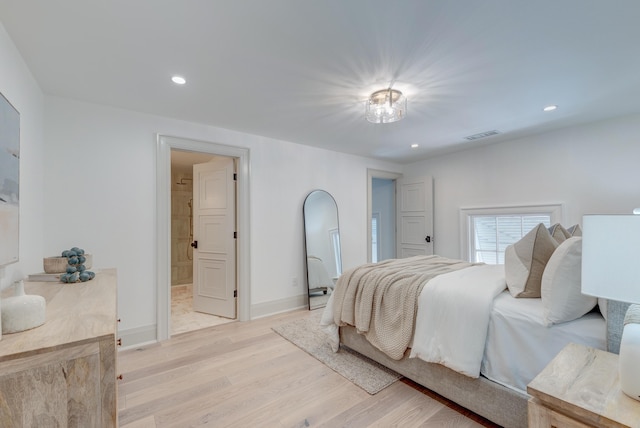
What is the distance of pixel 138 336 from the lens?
2791mm

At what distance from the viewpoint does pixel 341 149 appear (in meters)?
4.36

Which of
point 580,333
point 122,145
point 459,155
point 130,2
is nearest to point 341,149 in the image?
point 459,155

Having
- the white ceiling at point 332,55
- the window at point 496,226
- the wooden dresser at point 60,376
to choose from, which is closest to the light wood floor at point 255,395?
the wooden dresser at point 60,376

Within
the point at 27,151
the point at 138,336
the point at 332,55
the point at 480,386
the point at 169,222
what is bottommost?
the point at 138,336

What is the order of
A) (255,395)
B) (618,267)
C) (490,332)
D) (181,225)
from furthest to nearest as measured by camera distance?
(181,225)
(255,395)
(490,332)
(618,267)

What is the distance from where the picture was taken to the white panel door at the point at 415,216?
4.86m

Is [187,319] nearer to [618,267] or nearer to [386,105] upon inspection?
[386,105]

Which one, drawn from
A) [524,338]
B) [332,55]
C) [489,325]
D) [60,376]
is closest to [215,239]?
[332,55]

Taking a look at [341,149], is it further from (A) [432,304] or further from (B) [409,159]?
(A) [432,304]

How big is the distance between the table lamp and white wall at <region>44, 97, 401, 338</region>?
3.19m

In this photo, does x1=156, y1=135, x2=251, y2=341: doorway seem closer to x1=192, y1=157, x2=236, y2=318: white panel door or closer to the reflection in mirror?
x1=192, y1=157, x2=236, y2=318: white panel door

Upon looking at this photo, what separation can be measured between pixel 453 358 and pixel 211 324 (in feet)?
9.02

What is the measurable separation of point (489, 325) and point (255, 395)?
5.35ft

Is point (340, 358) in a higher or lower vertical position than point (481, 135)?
lower
